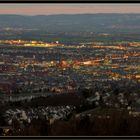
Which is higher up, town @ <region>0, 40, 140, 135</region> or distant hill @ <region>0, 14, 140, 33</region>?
distant hill @ <region>0, 14, 140, 33</region>

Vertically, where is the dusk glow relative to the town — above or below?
above

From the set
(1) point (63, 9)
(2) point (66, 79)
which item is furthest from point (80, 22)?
(2) point (66, 79)

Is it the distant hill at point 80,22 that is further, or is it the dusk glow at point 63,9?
the distant hill at point 80,22

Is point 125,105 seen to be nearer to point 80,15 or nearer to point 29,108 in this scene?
point 29,108

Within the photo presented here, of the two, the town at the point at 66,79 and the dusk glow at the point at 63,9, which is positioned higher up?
the dusk glow at the point at 63,9

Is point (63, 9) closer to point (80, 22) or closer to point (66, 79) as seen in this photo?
point (80, 22)

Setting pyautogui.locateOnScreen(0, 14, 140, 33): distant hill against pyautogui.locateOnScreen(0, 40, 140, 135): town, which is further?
pyautogui.locateOnScreen(0, 14, 140, 33): distant hill

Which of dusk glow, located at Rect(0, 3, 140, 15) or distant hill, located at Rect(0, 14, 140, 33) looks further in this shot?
distant hill, located at Rect(0, 14, 140, 33)

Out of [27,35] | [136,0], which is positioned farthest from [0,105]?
[136,0]
